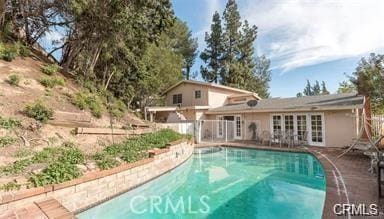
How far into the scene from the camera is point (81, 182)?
6.18 m

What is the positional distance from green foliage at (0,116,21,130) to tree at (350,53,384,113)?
28087mm

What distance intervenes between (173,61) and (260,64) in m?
21.0

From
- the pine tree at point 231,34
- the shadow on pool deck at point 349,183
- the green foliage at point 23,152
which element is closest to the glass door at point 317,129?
the shadow on pool deck at point 349,183

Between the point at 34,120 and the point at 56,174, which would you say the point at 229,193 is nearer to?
the point at 56,174

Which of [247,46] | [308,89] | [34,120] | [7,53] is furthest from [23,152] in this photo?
[308,89]

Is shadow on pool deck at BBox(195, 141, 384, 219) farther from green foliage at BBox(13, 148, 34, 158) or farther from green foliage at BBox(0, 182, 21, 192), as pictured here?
green foliage at BBox(13, 148, 34, 158)

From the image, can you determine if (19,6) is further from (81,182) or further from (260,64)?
(260,64)

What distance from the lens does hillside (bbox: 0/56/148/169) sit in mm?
6906

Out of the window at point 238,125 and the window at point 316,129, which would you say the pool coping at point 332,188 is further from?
the window at point 238,125

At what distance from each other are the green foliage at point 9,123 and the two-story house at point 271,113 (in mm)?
13908

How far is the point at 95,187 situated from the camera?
6.61 m

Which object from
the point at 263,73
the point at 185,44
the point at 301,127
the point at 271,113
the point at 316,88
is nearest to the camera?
the point at 301,127

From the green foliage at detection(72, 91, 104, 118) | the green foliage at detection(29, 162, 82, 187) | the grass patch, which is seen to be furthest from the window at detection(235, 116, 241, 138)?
the green foliage at detection(29, 162, 82, 187)

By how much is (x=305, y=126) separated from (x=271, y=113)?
271 centimetres
